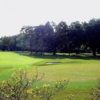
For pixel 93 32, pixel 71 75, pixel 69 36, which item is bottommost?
pixel 71 75

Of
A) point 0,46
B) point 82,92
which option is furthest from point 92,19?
point 0,46

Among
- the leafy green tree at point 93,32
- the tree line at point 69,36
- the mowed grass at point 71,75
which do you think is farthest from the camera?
the tree line at point 69,36

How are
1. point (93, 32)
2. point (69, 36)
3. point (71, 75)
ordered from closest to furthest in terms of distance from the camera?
point (71, 75)
point (93, 32)
point (69, 36)

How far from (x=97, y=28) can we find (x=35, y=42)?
Answer: 82.1 feet

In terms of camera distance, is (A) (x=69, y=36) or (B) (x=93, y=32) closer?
(B) (x=93, y=32)

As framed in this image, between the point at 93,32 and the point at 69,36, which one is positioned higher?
the point at 93,32

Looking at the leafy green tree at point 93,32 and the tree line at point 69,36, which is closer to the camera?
the leafy green tree at point 93,32

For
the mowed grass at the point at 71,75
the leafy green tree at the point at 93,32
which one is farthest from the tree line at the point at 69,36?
the mowed grass at the point at 71,75

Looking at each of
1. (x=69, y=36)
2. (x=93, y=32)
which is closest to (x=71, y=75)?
(x=93, y=32)

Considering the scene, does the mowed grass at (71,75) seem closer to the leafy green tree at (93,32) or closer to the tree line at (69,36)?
the leafy green tree at (93,32)

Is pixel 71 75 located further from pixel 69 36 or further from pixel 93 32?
pixel 69 36

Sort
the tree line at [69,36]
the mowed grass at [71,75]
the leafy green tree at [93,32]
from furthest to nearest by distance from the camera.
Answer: the tree line at [69,36]
the leafy green tree at [93,32]
the mowed grass at [71,75]

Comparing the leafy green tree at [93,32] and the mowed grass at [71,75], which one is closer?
the mowed grass at [71,75]

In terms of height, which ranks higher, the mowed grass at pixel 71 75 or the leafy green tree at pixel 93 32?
the leafy green tree at pixel 93 32
